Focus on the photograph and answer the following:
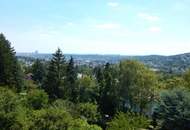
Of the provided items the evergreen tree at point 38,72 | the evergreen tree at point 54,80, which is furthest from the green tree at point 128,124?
the evergreen tree at point 38,72

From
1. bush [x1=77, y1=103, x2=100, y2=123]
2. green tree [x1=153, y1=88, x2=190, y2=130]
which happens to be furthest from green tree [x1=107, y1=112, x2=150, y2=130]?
bush [x1=77, y1=103, x2=100, y2=123]

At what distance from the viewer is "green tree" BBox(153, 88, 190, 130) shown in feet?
145

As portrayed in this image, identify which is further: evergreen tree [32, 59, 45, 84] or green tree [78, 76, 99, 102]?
evergreen tree [32, 59, 45, 84]

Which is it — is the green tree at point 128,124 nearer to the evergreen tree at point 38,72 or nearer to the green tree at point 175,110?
the green tree at point 175,110

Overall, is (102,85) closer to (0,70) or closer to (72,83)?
(72,83)

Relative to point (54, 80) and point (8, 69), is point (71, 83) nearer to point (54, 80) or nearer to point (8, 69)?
point (54, 80)

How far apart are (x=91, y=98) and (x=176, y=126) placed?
17.7 m

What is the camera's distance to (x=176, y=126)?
44594 millimetres

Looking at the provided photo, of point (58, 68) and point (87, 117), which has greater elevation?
point (58, 68)

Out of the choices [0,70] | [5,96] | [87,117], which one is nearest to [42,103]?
[87,117]

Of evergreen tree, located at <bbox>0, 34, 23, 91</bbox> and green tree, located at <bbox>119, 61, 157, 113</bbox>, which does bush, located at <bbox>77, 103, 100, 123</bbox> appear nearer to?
green tree, located at <bbox>119, 61, 157, 113</bbox>

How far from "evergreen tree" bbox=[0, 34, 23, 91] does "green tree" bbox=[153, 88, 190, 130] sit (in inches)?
792

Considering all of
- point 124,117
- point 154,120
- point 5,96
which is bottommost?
point 154,120

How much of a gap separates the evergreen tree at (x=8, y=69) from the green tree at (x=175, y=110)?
792 inches
